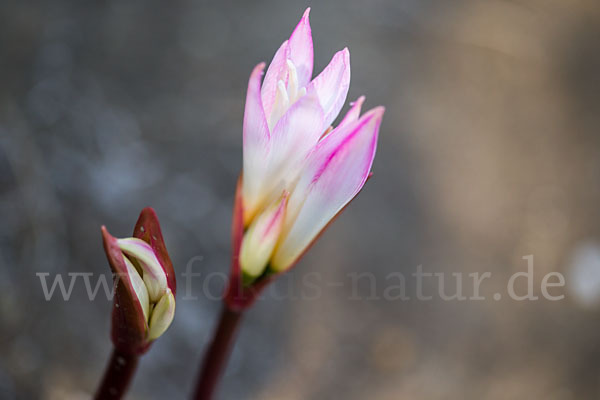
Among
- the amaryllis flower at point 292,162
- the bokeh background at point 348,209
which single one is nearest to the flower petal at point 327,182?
the amaryllis flower at point 292,162

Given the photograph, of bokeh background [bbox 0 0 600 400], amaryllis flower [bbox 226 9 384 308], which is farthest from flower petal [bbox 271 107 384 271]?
bokeh background [bbox 0 0 600 400]

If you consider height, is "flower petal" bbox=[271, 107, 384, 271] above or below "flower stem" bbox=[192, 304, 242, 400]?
above

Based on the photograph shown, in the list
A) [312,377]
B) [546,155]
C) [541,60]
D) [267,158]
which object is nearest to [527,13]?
[541,60]

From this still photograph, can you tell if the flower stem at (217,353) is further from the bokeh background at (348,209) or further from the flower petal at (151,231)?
the bokeh background at (348,209)

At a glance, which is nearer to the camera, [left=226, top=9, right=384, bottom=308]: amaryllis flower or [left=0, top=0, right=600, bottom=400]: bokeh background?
[left=226, top=9, right=384, bottom=308]: amaryllis flower

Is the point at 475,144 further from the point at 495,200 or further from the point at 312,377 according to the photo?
the point at 312,377

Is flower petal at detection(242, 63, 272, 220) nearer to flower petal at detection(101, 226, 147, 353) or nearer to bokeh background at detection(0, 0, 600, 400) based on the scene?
flower petal at detection(101, 226, 147, 353)
